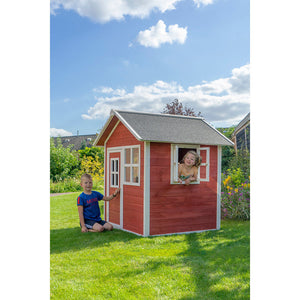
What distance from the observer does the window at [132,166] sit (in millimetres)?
6414

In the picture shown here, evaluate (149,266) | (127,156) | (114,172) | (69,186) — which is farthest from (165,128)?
(69,186)

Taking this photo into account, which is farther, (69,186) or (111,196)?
(69,186)

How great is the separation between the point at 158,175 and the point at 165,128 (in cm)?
103

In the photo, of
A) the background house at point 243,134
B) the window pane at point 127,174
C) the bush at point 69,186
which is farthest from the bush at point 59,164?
the window pane at point 127,174

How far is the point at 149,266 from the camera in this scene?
420cm

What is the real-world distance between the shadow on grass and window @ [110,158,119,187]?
1074 millimetres

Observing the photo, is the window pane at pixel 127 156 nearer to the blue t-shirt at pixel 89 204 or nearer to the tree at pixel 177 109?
the blue t-shirt at pixel 89 204

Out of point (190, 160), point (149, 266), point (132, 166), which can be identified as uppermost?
point (190, 160)

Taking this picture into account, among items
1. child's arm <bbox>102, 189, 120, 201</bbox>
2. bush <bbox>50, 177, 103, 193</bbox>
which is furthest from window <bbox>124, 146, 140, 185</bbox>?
bush <bbox>50, 177, 103, 193</bbox>

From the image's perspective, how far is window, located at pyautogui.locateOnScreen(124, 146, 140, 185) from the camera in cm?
641

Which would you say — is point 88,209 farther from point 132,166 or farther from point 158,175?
point 158,175

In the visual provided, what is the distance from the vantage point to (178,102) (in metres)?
18.0
